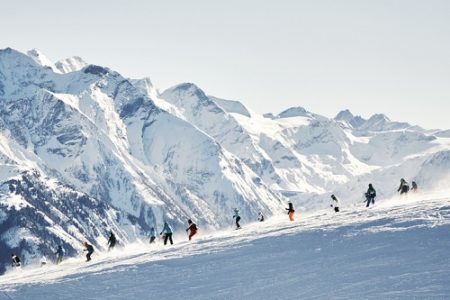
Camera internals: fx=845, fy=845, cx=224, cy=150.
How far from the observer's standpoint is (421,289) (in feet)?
119

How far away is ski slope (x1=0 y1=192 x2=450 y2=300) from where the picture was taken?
128 ft

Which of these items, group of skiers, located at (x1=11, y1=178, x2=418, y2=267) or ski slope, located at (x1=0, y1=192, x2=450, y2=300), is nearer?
ski slope, located at (x1=0, y1=192, x2=450, y2=300)

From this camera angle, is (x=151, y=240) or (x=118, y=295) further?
(x=151, y=240)

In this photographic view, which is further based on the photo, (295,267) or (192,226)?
(192,226)

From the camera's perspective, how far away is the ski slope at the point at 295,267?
128 ft

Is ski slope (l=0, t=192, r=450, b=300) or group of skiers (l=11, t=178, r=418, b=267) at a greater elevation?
group of skiers (l=11, t=178, r=418, b=267)

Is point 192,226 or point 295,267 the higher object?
point 192,226

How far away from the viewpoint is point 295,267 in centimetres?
4388

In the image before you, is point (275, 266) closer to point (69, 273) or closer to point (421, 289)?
point (421, 289)

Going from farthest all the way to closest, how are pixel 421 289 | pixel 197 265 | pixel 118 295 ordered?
pixel 197 265, pixel 118 295, pixel 421 289

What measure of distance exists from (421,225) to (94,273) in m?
19.2

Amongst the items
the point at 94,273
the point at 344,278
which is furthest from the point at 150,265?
the point at 344,278

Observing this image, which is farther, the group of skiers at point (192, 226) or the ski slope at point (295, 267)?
the group of skiers at point (192, 226)

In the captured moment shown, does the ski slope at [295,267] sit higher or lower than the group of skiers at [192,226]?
lower
